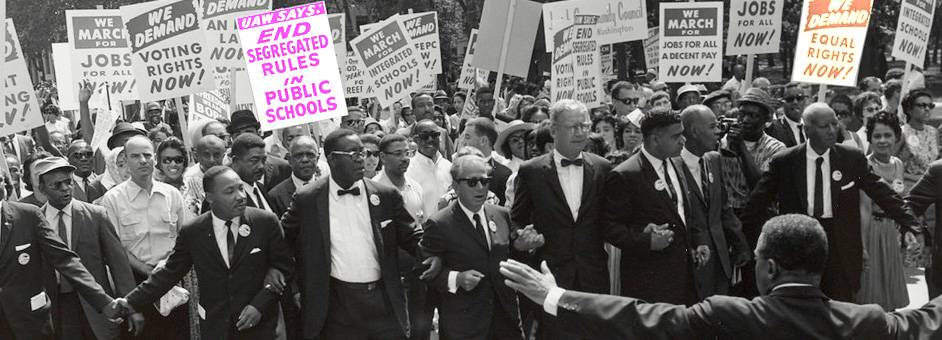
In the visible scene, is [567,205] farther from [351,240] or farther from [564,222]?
[351,240]

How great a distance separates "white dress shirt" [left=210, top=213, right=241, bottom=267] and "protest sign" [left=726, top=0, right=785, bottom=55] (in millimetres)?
9139

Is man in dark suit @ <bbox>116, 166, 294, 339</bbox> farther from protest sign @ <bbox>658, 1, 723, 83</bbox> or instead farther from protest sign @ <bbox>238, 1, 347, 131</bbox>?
protest sign @ <bbox>658, 1, 723, 83</bbox>

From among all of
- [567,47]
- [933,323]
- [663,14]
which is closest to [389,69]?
[567,47]

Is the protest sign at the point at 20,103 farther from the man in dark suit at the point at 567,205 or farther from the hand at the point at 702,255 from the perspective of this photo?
the hand at the point at 702,255

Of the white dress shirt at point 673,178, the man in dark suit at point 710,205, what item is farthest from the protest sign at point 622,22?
the white dress shirt at point 673,178

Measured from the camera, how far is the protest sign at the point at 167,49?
38.7ft

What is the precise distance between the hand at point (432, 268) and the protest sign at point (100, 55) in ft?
27.6

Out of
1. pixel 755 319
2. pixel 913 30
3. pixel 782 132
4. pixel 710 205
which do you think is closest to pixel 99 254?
pixel 710 205

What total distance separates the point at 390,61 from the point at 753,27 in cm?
474

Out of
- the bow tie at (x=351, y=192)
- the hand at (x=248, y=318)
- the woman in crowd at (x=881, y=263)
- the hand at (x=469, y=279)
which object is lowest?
the woman in crowd at (x=881, y=263)

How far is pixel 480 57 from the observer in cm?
1520

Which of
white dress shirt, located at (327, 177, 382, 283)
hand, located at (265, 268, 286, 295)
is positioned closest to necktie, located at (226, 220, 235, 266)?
hand, located at (265, 268, 286, 295)

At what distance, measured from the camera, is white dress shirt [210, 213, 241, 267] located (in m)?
6.88

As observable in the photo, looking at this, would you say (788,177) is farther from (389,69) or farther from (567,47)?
(389,69)
